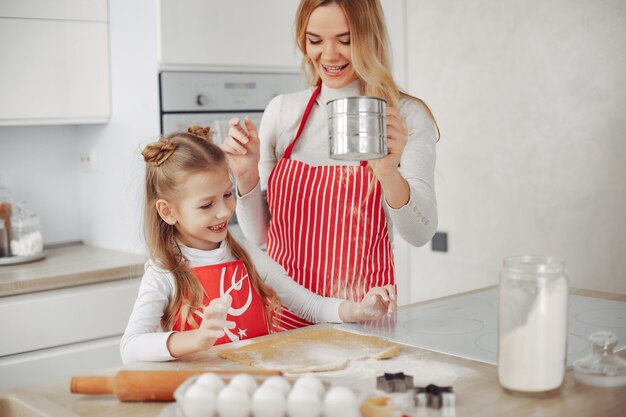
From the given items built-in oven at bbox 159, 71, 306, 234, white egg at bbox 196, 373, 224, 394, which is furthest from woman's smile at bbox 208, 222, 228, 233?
built-in oven at bbox 159, 71, 306, 234

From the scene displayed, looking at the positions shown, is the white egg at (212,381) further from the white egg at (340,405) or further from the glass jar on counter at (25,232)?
the glass jar on counter at (25,232)

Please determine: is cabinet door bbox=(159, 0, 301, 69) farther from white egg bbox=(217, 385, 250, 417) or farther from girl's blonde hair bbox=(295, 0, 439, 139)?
white egg bbox=(217, 385, 250, 417)

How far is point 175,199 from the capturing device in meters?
1.51

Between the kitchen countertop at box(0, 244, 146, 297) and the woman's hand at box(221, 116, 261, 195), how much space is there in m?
0.92

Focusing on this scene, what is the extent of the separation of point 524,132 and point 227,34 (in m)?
1.11

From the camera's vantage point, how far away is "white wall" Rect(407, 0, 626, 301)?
2555 millimetres

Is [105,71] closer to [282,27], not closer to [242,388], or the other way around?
[282,27]

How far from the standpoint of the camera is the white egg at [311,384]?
89 cm

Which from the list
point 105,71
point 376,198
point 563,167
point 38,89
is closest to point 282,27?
point 105,71

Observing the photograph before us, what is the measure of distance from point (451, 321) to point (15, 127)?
1.99 meters

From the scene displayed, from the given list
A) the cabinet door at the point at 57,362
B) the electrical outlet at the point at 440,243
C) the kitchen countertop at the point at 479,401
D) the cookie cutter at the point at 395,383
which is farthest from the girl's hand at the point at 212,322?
the electrical outlet at the point at 440,243

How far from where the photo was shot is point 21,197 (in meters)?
2.92

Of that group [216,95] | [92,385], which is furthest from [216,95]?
[92,385]

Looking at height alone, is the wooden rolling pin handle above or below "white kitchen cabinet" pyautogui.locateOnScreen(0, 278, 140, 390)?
above
